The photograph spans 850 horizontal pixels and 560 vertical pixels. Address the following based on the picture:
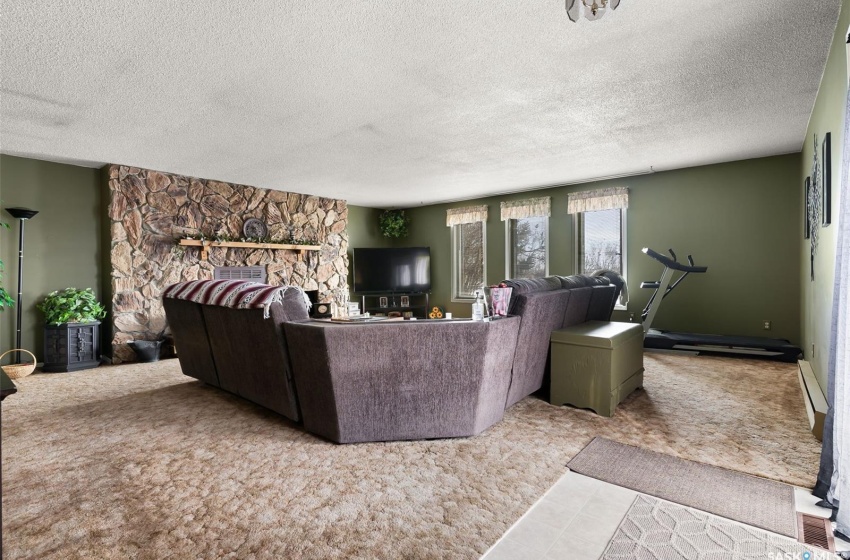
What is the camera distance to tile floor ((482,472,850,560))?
63.7 inches

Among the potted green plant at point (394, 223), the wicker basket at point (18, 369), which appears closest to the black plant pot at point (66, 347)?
the wicker basket at point (18, 369)

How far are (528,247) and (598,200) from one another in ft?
4.60

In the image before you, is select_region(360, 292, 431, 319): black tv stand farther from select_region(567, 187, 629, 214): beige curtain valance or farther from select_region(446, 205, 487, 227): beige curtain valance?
select_region(567, 187, 629, 214): beige curtain valance

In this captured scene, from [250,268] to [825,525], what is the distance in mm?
6466

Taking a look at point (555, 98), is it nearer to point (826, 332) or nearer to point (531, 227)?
point (826, 332)

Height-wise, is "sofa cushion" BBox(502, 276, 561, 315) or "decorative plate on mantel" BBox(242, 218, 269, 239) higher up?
"decorative plate on mantel" BBox(242, 218, 269, 239)

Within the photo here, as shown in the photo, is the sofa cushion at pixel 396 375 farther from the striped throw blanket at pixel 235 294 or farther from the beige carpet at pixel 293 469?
the striped throw blanket at pixel 235 294

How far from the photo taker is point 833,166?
260cm

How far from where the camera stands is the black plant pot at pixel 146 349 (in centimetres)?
514

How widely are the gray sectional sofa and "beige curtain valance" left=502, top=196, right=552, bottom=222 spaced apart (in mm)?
4124

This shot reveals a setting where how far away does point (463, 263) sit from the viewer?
809cm

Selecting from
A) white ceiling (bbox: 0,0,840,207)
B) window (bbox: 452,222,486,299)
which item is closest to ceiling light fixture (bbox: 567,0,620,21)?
white ceiling (bbox: 0,0,840,207)

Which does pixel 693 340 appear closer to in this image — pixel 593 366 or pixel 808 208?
pixel 808 208

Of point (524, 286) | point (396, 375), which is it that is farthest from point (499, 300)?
point (396, 375)
